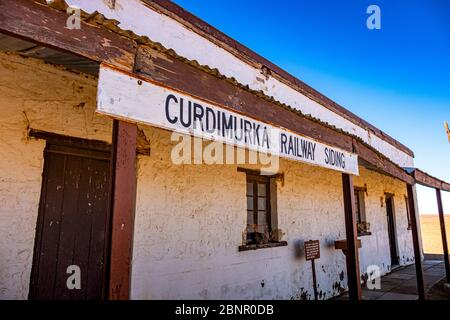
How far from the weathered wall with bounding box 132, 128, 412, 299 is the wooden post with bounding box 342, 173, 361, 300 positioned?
1.47 m

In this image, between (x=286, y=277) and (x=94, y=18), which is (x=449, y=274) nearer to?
(x=286, y=277)

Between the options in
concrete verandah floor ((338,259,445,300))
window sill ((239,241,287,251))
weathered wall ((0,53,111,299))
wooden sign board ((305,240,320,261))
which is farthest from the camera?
concrete verandah floor ((338,259,445,300))

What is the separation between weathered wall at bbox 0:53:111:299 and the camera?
281 centimetres

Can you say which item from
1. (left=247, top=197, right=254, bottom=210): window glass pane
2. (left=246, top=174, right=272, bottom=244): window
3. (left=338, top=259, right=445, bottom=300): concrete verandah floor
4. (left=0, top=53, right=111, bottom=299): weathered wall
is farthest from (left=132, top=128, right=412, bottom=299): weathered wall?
(left=0, top=53, right=111, bottom=299): weathered wall

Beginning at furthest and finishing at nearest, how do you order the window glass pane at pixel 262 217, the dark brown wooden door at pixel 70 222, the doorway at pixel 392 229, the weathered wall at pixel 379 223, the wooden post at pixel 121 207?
1. the doorway at pixel 392 229
2. the weathered wall at pixel 379 223
3. the window glass pane at pixel 262 217
4. the dark brown wooden door at pixel 70 222
5. the wooden post at pixel 121 207

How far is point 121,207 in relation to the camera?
77.6 inches

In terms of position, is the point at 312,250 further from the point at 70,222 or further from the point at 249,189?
the point at 70,222

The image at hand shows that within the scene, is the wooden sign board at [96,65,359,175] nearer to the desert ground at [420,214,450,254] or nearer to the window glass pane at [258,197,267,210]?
the window glass pane at [258,197,267,210]

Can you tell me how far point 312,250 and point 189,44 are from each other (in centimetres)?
428

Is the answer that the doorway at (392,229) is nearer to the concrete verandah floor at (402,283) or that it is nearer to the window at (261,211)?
the concrete verandah floor at (402,283)

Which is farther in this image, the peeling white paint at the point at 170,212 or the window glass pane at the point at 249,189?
the window glass pane at the point at 249,189

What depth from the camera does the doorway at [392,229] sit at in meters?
10.9

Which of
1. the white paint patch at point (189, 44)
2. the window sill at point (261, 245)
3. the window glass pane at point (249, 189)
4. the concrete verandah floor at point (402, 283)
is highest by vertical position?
the white paint patch at point (189, 44)

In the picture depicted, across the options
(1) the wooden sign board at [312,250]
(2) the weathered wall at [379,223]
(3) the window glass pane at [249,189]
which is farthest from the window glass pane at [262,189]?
(2) the weathered wall at [379,223]
